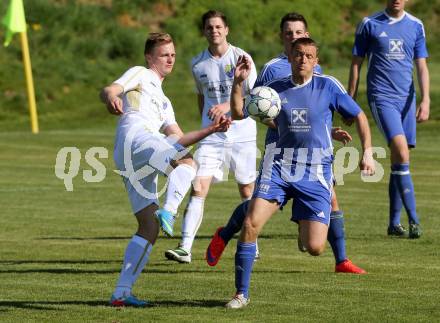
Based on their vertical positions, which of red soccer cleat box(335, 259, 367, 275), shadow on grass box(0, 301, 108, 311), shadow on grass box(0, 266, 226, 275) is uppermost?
shadow on grass box(0, 301, 108, 311)

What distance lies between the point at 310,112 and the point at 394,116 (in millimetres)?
4221

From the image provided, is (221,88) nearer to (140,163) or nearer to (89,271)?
(89,271)

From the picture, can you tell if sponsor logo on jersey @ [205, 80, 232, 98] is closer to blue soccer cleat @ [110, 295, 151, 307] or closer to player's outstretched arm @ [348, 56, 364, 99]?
player's outstretched arm @ [348, 56, 364, 99]

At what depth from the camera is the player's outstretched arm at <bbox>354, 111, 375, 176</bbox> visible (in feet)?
30.9

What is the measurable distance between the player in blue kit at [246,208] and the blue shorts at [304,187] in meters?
1.10

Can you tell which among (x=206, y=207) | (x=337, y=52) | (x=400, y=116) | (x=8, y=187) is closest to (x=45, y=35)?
(x=337, y=52)

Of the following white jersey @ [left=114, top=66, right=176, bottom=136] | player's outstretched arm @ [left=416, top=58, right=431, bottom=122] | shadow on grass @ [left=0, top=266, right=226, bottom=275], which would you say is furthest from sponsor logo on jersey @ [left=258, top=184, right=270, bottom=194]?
player's outstretched arm @ [left=416, top=58, right=431, bottom=122]

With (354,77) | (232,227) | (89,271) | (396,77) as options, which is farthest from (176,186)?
(396,77)

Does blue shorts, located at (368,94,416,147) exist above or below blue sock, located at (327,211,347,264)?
above

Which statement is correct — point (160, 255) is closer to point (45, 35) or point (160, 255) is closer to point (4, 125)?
point (4, 125)

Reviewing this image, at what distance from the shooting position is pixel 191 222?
1248 centimetres

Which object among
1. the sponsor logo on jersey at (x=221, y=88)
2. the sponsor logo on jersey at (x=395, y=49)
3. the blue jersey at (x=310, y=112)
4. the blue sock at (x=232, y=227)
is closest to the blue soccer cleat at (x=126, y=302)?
the blue jersey at (x=310, y=112)

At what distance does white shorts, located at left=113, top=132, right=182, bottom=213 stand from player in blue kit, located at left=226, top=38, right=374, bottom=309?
2.55 ft

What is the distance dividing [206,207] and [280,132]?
7.16 m
